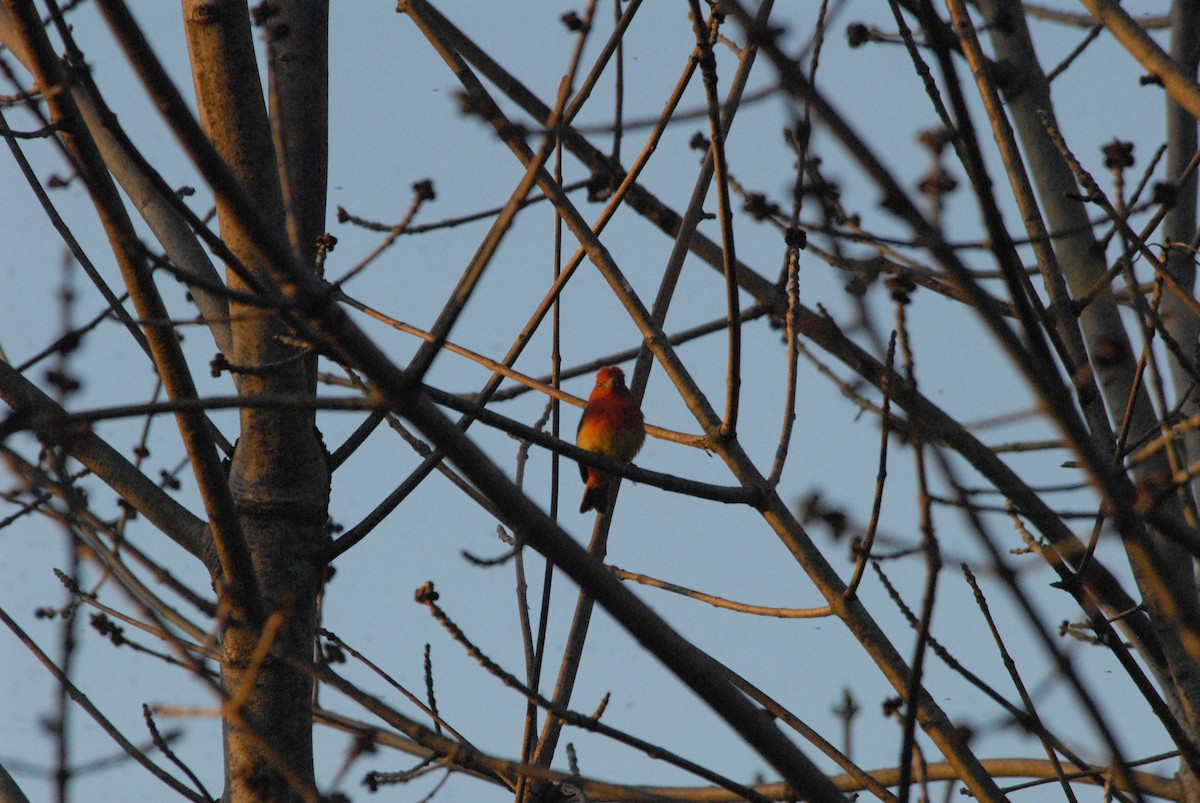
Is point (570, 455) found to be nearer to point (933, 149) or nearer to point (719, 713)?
point (719, 713)

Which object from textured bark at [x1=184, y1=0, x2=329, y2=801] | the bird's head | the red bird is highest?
the bird's head

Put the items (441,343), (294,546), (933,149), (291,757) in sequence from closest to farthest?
(441,343)
(933,149)
(291,757)
(294,546)

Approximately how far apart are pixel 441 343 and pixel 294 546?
4.15 feet

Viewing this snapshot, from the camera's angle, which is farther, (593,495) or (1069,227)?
(593,495)

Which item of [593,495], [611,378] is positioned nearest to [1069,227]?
[611,378]

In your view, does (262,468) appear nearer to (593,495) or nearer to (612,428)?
(612,428)

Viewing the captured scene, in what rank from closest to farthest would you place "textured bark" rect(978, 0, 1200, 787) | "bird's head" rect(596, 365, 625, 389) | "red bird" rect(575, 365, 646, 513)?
"textured bark" rect(978, 0, 1200, 787) < "red bird" rect(575, 365, 646, 513) < "bird's head" rect(596, 365, 625, 389)

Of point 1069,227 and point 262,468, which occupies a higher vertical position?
point 1069,227

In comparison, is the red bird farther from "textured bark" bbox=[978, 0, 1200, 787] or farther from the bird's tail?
"textured bark" bbox=[978, 0, 1200, 787]

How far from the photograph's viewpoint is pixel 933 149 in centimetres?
199

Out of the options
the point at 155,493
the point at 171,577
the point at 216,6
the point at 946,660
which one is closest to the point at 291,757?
the point at 171,577

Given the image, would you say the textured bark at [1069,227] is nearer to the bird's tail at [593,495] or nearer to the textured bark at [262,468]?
the textured bark at [262,468]

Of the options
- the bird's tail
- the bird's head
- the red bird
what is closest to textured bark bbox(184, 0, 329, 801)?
the red bird

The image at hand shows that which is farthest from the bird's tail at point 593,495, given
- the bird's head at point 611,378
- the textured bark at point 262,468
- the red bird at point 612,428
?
the textured bark at point 262,468
